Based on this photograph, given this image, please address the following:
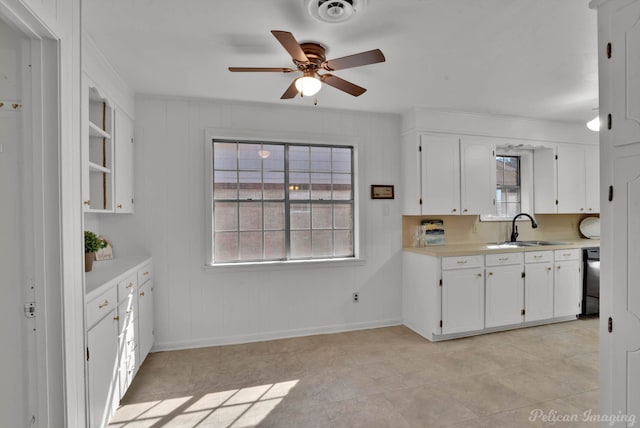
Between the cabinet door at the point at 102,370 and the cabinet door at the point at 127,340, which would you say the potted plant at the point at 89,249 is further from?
the cabinet door at the point at 102,370

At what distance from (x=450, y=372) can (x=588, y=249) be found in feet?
9.28

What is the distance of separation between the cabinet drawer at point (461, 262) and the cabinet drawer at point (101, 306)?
303cm

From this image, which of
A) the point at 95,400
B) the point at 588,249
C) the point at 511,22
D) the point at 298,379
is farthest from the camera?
the point at 588,249

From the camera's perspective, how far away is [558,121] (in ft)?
14.3

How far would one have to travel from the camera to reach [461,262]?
3.57 metres

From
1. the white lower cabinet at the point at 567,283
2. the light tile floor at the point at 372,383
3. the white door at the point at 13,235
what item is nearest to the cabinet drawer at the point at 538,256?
the white lower cabinet at the point at 567,283

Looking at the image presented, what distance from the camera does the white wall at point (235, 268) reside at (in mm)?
3285

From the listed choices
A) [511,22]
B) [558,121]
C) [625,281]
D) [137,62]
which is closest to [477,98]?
[511,22]

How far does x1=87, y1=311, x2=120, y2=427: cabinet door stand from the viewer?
1770 millimetres

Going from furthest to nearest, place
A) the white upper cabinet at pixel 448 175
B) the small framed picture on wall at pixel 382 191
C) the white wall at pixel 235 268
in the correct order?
the small framed picture on wall at pixel 382 191
the white upper cabinet at pixel 448 175
the white wall at pixel 235 268

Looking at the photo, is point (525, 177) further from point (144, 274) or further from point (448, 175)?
point (144, 274)

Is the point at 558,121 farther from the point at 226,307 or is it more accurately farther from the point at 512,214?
the point at 226,307

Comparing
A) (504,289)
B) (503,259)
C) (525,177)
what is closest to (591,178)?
(525,177)

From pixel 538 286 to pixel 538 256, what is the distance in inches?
14.4
